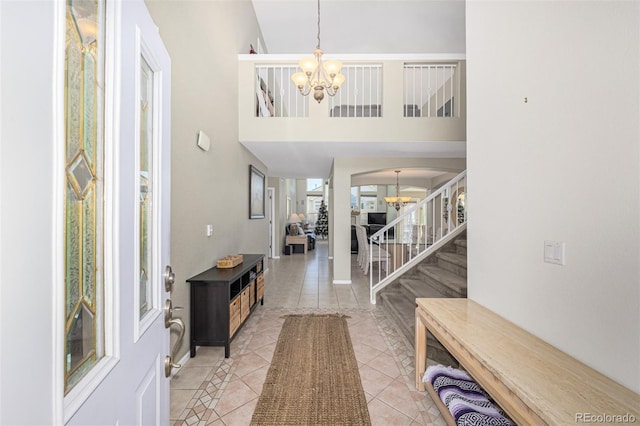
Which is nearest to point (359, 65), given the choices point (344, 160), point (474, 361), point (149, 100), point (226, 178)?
point (344, 160)

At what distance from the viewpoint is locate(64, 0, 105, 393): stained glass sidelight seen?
0.64 m

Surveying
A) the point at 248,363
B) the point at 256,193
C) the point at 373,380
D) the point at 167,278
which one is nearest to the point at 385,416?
the point at 373,380

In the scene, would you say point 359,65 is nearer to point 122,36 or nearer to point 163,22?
point 163,22

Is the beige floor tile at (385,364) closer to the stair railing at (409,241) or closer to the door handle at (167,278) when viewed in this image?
the stair railing at (409,241)

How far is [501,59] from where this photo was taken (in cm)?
175

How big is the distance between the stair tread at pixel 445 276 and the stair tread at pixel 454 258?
5.4 inches

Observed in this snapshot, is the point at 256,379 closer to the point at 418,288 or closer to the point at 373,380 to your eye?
the point at 373,380

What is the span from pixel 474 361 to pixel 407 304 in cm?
210

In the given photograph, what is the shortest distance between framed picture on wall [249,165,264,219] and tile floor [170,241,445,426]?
5.16 ft

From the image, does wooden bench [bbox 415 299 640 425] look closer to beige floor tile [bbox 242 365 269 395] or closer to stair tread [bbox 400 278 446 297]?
beige floor tile [bbox 242 365 269 395]

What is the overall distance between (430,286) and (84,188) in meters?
3.49

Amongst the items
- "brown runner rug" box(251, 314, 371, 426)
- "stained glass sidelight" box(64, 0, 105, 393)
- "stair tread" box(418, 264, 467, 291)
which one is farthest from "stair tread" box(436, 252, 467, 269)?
"stained glass sidelight" box(64, 0, 105, 393)

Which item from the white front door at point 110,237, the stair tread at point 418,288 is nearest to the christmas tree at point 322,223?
the stair tread at point 418,288

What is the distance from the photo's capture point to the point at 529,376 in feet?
3.72
